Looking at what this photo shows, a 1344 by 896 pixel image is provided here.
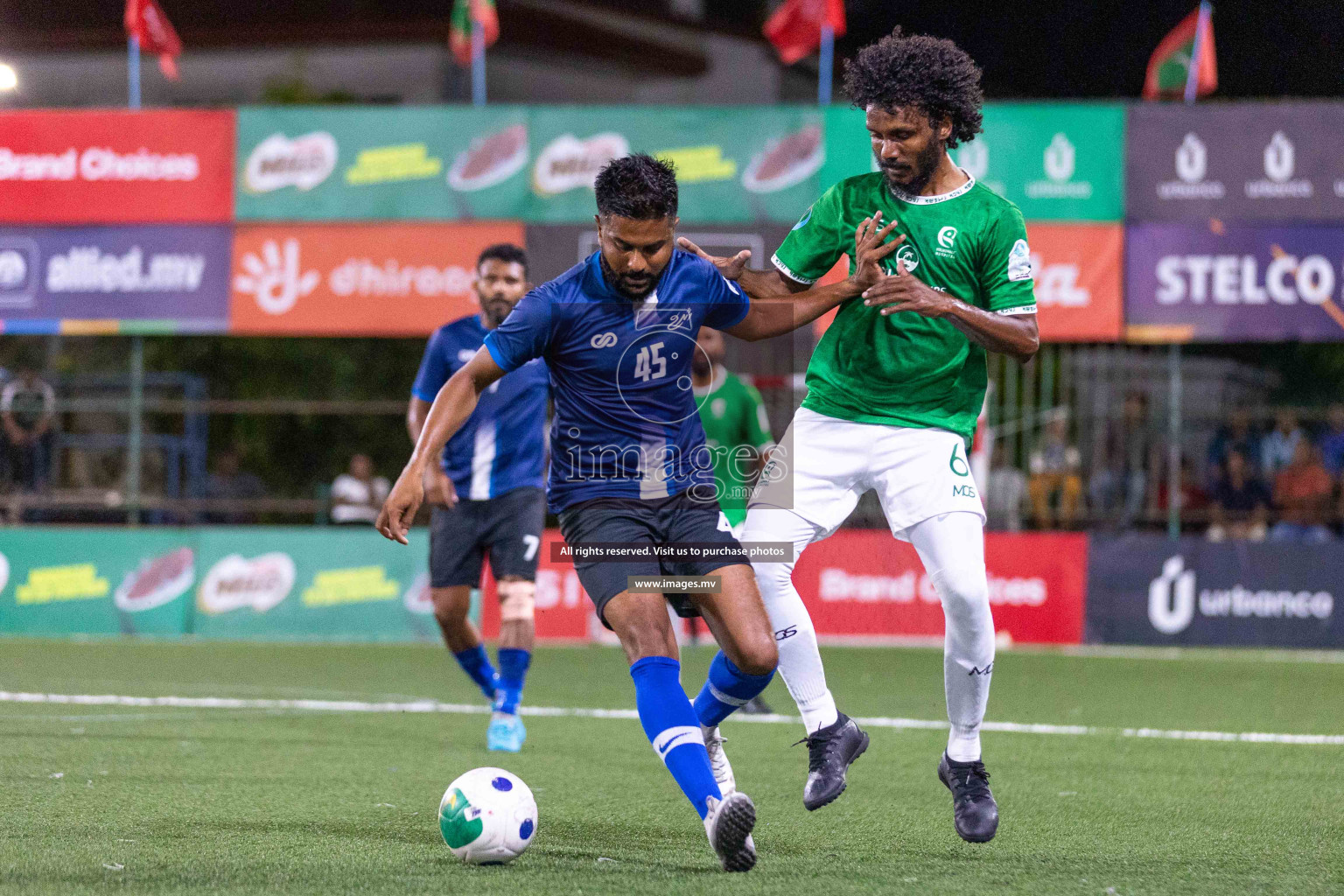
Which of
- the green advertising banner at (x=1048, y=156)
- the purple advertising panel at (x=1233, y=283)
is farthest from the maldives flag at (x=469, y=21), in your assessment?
the purple advertising panel at (x=1233, y=283)

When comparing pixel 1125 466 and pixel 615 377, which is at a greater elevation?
pixel 615 377

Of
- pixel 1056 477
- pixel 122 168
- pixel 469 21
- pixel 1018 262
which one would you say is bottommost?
pixel 1056 477

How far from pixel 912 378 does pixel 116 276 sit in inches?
459

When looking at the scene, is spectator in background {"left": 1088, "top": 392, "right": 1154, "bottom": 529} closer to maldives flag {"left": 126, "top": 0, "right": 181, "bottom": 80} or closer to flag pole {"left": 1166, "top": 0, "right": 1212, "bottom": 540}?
flag pole {"left": 1166, "top": 0, "right": 1212, "bottom": 540}

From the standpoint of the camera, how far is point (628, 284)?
484 centimetres

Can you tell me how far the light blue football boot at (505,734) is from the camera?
714cm

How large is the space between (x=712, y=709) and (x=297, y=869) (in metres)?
1.56

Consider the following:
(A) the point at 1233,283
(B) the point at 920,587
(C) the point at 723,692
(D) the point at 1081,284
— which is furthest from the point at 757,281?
(A) the point at 1233,283

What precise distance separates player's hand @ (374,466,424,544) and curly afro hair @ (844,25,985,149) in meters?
1.99

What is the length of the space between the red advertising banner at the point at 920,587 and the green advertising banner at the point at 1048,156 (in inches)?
126

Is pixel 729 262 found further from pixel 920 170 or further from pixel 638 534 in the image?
pixel 638 534

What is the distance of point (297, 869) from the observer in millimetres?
4363

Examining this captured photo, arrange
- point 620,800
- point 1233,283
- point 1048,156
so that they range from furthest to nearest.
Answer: point 1048,156 < point 1233,283 < point 620,800

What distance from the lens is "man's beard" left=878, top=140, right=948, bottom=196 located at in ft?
16.6
